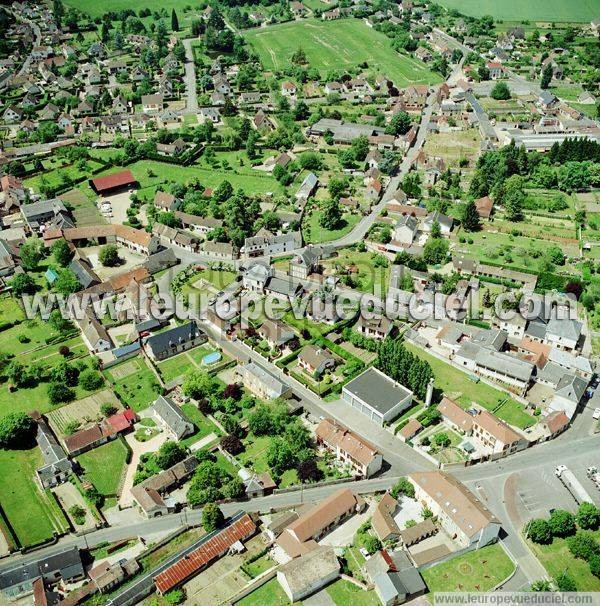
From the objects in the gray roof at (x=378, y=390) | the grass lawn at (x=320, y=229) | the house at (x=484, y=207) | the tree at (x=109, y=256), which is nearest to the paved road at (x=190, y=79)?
the grass lawn at (x=320, y=229)

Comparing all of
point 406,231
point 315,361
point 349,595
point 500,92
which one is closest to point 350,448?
point 349,595

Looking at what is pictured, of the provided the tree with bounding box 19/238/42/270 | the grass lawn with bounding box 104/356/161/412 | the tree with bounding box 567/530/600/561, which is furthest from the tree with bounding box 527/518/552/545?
the tree with bounding box 19/238/42/270

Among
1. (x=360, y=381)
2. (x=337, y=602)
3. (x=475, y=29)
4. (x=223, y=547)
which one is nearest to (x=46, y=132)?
(x=360, y=381)

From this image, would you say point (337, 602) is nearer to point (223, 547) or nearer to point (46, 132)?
point (223, 547)

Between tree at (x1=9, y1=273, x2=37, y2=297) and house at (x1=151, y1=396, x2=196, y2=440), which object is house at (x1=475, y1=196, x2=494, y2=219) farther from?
tree at (x1=9, y1=273, x2=37, y2=297)

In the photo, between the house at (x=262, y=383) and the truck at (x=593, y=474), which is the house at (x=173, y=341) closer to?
the house at (x=262, y=383)
